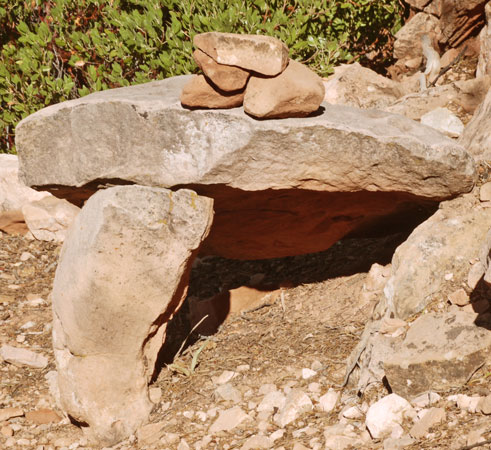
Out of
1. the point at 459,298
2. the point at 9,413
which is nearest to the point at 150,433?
the point at 9,413

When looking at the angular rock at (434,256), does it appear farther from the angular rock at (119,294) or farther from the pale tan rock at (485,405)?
the angular rock at (119,294)

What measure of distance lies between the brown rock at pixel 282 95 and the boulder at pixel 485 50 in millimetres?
2208

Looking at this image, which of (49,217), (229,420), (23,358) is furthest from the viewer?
(49,217)

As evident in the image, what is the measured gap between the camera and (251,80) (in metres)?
3.93

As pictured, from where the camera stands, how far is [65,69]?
7027 millimetres

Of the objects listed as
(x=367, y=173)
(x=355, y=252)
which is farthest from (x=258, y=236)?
(x=367, y=173)

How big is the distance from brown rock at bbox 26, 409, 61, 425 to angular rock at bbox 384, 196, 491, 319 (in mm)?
2122

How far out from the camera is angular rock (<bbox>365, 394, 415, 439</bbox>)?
3.30 meters

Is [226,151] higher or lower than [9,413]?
higher

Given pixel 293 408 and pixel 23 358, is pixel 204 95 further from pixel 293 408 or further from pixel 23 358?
pixel 23 358

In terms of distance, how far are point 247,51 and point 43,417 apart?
2493 millimetres

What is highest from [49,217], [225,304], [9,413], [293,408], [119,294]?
[119,294]

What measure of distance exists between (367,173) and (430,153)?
353 mm

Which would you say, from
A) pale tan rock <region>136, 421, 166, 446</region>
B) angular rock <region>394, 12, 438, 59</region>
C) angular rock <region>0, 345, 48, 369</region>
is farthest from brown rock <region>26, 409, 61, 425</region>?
angular rock <region>394, 12, 438, 59</region>
